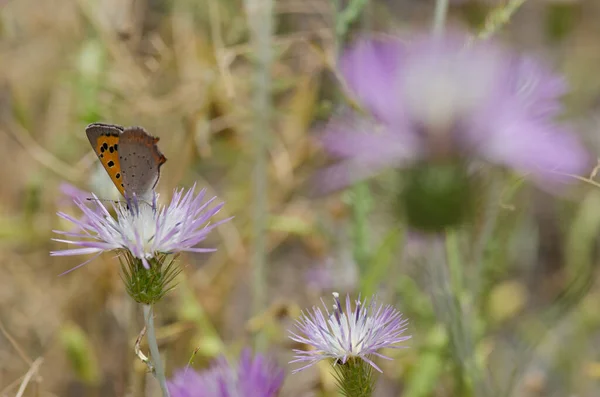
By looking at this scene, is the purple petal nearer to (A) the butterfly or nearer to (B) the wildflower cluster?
(B) the wildflower cluster

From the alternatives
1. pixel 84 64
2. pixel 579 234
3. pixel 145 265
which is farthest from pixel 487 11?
pixel 145 265

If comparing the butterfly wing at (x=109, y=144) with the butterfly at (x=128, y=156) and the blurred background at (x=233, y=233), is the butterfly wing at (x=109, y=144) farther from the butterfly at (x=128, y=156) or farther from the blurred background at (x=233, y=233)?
the blurred background at (x=233, y=233)

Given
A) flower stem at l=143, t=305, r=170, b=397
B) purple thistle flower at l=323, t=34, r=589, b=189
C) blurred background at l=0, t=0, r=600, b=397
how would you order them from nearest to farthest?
flower stem at l=143, t=305, r=170, b=397 < purple thistle flower at l=323, t=34, r=589, b=189 < blurred background at l=0, t=0, r=600, b=397

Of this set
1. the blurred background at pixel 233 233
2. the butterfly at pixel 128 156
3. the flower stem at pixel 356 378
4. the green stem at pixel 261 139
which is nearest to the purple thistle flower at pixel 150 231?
the butterfly at pixel 128 156

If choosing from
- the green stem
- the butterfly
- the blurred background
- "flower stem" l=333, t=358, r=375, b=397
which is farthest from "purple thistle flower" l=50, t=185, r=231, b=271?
the green stem

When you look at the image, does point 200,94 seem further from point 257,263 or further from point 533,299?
point 533,299
